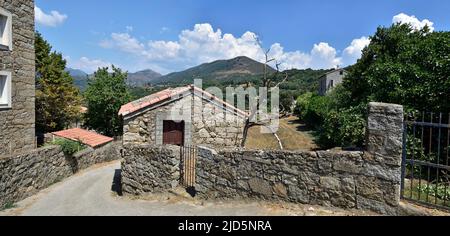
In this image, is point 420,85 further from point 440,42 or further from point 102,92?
point 102,92

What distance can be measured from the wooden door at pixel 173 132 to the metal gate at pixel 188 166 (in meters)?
3.30

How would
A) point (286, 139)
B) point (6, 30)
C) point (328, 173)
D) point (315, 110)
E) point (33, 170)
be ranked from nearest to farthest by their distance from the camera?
point (328, 173), point (33, 170), point (6, 30), point (286, 139), point (315, 110)

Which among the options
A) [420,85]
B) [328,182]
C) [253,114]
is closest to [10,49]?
[253,114]

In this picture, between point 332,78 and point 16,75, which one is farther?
point 332,78

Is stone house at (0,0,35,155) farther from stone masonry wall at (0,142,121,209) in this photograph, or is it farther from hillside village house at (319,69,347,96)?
hillside village house at (319,69,347,96)

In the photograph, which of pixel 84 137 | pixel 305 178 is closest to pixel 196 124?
pixel 305 178

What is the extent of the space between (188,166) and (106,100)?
2145 centimetres

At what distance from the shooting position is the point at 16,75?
12.3 m

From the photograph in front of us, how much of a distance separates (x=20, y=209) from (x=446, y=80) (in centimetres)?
1308

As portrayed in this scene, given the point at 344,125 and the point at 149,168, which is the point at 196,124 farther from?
the point at 344,125

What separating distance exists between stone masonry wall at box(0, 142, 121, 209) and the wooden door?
4.38m
